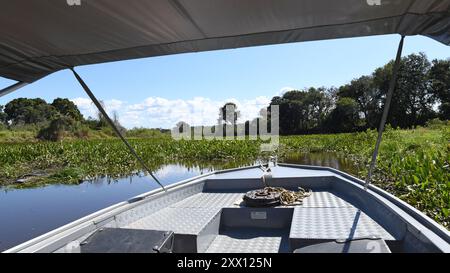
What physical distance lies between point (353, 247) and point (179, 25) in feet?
4.66

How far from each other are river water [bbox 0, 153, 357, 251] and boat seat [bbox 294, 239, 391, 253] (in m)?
5.00

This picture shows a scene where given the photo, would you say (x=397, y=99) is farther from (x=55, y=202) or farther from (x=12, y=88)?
(x=12, y=88)

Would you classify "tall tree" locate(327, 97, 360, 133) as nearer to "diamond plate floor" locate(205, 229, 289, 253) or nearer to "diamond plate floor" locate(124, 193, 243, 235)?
"diamond plate floor" locate(124, 193, 243, 235)

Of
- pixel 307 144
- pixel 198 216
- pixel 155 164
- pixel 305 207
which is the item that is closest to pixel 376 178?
pixel 305 207

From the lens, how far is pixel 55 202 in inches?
290

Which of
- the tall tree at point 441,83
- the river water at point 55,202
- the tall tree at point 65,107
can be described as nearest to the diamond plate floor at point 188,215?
the river water at point 55,202

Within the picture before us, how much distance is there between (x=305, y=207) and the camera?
2.81m

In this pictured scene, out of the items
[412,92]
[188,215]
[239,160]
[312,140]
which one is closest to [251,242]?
[188,215]

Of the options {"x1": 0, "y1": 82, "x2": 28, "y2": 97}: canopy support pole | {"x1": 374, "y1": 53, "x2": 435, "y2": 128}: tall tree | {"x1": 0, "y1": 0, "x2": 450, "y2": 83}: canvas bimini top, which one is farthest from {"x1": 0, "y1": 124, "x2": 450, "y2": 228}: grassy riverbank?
{"x1": 374, "y1": 53, "x2": 435, "y2": 128}: tall tree

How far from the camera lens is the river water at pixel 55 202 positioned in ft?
18.7

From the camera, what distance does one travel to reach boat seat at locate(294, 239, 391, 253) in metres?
1.52

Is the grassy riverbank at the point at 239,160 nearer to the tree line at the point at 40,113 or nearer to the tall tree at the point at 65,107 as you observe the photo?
the tree line at the point at 40,113
